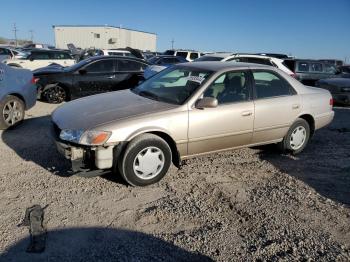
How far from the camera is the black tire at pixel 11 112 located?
6750 millimetres

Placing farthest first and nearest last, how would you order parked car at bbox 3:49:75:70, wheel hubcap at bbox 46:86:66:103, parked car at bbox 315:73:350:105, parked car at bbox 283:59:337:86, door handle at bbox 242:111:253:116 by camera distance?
1. parked car at bbox 3:49:75:70
2. parked car at bbox 283:59:337:86
3. parked car at bbox 315:73:350:105
4. wheel hubcap at bbox 46:86:66:103
5. door handle at bbox 242:111:253:116

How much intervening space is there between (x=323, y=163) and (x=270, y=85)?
5.02ft

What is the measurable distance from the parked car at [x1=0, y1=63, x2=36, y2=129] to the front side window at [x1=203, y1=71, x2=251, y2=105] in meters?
4.03

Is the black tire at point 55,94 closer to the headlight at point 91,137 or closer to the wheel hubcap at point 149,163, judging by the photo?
the headlight at point 91,137

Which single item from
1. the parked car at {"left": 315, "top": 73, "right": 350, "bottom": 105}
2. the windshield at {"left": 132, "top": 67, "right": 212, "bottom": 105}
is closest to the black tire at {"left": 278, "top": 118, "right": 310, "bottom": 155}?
the windshield at {"left": 132, "top": 67, "right": 212, "bottom": 105}

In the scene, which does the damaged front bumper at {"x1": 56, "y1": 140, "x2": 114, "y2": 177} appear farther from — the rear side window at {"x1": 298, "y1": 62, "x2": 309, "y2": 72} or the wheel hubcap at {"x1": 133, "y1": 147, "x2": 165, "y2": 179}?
the rear side window at {"x1": 298, "y1": 62, "x2": 309, "y2": 72}

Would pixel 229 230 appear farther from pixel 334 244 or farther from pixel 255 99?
pixel 255 99

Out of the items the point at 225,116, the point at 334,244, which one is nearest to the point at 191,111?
the point at 225,116

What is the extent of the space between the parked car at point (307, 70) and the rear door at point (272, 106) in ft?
32.3

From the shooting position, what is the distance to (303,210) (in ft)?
13.7

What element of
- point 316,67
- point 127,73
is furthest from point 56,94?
point 316,67

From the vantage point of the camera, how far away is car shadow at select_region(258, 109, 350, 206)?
4.86 metres

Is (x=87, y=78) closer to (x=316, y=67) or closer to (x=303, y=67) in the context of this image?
(x=303, y=67)

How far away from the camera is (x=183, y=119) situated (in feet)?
15.4
